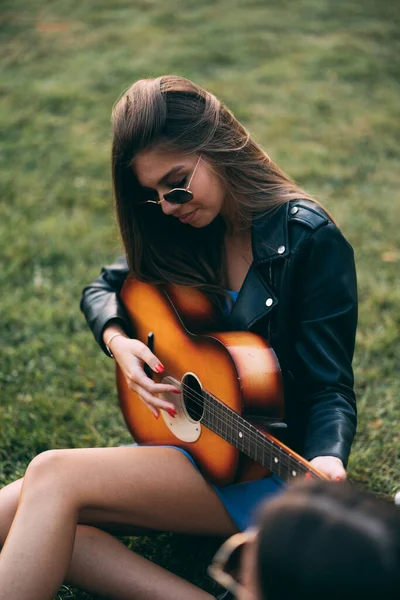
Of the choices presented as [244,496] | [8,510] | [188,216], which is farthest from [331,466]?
[8,510]

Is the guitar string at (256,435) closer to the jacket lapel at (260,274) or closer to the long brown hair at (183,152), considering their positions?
the jacket lapel at (260,274)

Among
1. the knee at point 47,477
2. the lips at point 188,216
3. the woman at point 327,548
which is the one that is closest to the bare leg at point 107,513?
the knee at point 47,477

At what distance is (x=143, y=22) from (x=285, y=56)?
1598 millimetres

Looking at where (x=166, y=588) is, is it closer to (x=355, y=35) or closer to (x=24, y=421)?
(x=24, y=421)

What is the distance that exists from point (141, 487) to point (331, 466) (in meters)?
A: 0.59

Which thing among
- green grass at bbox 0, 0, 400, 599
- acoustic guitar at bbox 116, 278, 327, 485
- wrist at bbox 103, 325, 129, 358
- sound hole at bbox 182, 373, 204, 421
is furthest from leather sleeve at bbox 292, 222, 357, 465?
green grass at bbox 0, 0, 400, 599

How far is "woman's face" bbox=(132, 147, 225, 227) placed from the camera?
2301 mm

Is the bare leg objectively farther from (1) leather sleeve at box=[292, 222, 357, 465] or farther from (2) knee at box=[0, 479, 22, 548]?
(1) leather sleeve at box=[292, 222, 357, 465]

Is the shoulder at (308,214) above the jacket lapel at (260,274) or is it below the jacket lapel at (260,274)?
above

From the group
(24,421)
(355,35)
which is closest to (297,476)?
(24,421)

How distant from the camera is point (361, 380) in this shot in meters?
3.57

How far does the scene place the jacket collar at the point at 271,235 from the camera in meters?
2.26

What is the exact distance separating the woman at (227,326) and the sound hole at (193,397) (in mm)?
61

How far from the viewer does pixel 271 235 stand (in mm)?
2305
